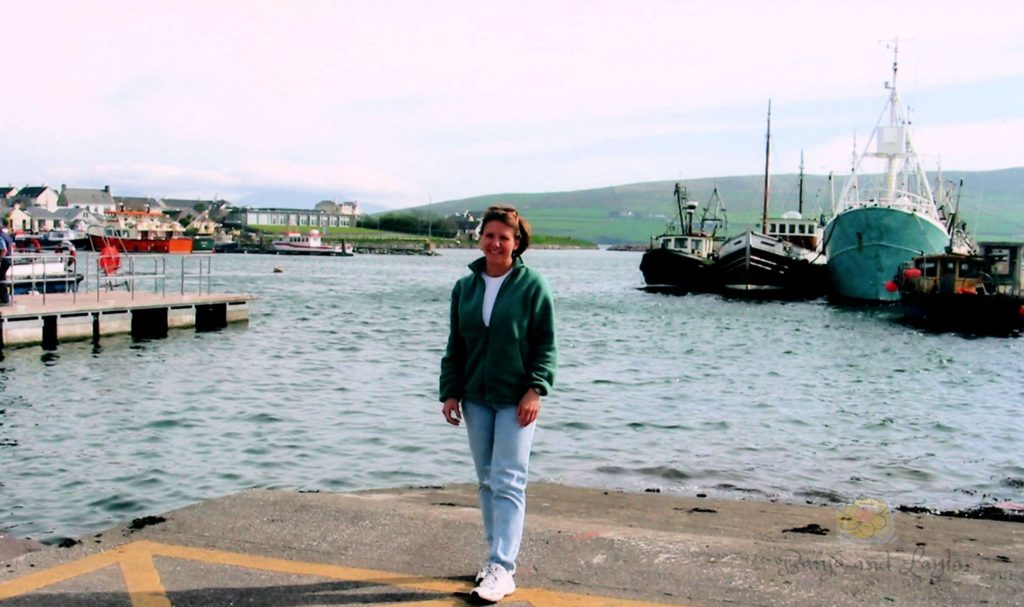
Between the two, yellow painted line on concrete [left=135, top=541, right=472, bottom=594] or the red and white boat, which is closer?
yellow painted line on concrete [left=135, top=541, right=472, bottom=594]

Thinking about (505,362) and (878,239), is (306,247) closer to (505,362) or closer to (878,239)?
(878,239)

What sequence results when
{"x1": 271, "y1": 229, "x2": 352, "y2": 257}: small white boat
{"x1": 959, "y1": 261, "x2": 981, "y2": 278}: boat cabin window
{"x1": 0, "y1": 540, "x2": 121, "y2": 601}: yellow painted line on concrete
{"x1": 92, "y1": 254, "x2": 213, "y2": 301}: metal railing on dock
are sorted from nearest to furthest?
{"x1": 0, "y1": 540, "x2": 121, "y2": 601}: yellow painted line on concrete
{"x1": 92, "y1": 254, "x2": 213, "y2": 301}: metal railing on dock
{"x1": 959, "y1": 261, "x2": 981, "y2": 278}: boat cabin window
{"x1": 271, "y1": 229, "x2": 352, "y2": 257}: small white boat

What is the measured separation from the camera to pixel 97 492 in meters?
10.3

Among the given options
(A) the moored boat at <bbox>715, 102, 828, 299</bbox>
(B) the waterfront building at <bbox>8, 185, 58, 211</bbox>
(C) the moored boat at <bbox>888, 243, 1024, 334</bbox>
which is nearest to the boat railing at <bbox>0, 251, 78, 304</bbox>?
(C) the moored boat at <bbox>888, 243, 1024, 334</bbox>

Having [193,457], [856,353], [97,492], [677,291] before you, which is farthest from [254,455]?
[677,291]

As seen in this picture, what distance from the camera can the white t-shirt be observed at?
5125 mm

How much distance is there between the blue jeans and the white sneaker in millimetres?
49

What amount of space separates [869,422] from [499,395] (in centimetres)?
1315

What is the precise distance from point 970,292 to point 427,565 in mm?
36773

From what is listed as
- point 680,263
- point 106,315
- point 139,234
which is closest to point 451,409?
point 106,315

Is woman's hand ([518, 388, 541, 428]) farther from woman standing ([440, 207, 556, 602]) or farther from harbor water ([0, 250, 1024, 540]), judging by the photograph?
harbor water ([0, 250, 1024, 540])

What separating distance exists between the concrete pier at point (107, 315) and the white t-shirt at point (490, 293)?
2005cm

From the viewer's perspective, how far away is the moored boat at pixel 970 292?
36719 mm

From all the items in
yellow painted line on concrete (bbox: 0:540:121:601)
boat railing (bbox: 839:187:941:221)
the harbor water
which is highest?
boat railing (bbox: 839:187:941:221)
